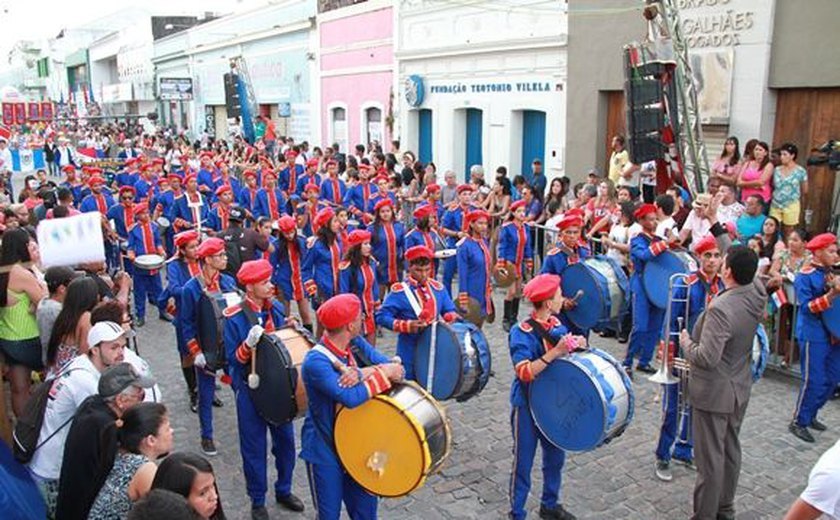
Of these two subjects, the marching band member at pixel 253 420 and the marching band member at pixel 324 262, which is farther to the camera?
the marching band member at pixel 324 262

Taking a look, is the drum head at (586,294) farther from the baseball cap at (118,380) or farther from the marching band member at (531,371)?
the baseball cap at (118,380)

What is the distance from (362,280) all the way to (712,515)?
14.7ft

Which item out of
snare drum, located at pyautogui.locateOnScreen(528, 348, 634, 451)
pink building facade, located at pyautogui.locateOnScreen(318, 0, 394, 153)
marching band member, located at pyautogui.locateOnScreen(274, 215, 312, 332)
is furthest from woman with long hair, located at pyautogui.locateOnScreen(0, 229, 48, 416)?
pink building facade, located at pyautogui.locateOnScreen(318, 0, 394, 153)

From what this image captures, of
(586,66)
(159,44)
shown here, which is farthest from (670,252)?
(159,44)

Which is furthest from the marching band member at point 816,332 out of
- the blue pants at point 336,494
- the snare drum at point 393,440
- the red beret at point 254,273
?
the red beret at point 254,273

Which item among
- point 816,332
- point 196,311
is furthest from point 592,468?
point 196,311

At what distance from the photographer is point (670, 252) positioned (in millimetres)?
7902

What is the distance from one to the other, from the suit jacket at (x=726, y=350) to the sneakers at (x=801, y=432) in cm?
226

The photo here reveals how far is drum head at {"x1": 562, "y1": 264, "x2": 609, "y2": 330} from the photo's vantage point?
758cm

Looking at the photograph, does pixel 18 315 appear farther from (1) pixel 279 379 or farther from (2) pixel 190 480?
(2) pixel 190 480

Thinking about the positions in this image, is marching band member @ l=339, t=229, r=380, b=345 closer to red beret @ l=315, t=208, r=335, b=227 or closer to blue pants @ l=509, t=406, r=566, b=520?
red beret @ l=315, t=208, r=335, b=227

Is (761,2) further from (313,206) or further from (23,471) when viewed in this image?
(23,471)

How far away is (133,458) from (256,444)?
2.00 meters

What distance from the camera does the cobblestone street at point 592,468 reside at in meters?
5.84
